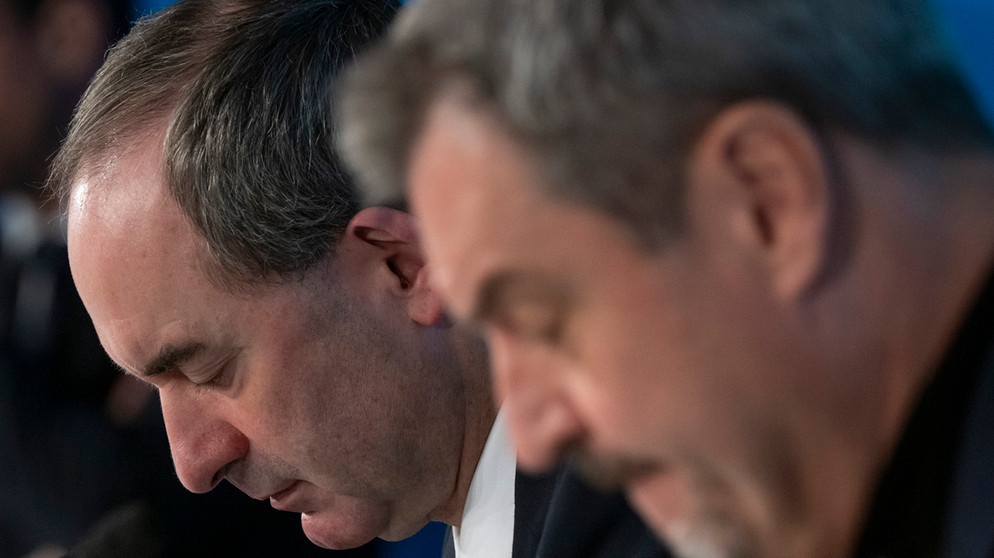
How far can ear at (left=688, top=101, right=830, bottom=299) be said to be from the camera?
565 millimetres

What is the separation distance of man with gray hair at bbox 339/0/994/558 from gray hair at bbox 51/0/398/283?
43cm

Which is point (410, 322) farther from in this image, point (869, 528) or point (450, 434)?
point (869, 528)

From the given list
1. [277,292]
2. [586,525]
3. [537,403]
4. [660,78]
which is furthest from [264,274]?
[660,78]

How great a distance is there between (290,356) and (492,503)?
28cm

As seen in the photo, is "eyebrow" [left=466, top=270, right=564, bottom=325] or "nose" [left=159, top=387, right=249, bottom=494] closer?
"eyebrow" [left=466, top=270, right=564, bottom=325]

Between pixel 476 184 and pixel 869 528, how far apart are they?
0.29 meters

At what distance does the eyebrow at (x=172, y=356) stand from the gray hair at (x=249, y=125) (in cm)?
8

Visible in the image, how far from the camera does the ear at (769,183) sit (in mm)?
565

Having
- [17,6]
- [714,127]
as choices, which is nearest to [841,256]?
[714,127]

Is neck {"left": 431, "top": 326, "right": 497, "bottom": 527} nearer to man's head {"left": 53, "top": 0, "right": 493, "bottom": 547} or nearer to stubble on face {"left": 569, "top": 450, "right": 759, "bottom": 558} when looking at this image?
man's head {"left": 53, "top": 0, "right": 493, "bottom": 547}

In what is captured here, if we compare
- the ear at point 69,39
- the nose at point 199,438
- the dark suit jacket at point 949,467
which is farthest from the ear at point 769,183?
the ear at point 69,39

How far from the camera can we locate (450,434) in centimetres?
119

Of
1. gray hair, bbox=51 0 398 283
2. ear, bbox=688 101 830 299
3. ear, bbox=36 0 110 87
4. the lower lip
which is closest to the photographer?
ear, bbox=688 101 830 299

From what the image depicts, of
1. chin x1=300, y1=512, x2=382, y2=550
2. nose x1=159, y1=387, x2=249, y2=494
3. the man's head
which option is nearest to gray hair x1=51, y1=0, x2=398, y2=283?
the man's head
